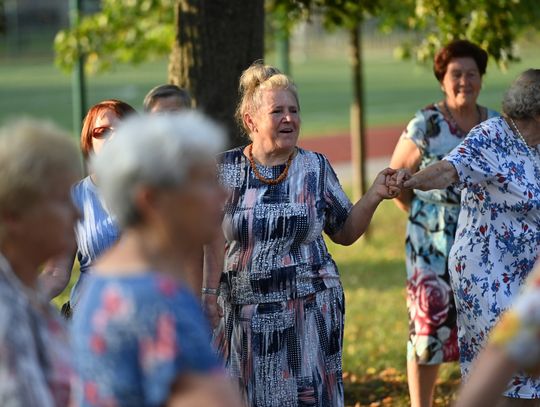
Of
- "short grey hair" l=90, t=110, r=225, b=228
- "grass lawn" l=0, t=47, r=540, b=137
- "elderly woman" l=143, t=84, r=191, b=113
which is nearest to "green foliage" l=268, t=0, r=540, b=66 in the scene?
"elderly woman" l=143, t=84, r=191, b=113

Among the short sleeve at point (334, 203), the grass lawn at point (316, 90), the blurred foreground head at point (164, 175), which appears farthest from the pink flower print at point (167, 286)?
the grass lawn at point (316, 90)

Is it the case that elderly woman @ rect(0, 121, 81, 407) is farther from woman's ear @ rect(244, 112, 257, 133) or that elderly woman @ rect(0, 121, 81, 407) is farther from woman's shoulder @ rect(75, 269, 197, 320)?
woman's ear @ rect(244, 112, 257, 133)

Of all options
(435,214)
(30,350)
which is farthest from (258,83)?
(30,350)

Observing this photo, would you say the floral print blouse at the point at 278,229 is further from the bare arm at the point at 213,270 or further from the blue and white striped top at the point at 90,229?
the blue and white striped top at the point at 90,229

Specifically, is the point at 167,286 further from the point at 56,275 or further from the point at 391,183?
the point at 391,183

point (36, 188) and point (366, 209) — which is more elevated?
point (36, 188)

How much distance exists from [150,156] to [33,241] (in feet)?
1.93

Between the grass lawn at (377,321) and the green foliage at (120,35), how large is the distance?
8.04ft

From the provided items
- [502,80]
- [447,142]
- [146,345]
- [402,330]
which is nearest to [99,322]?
[146,345]

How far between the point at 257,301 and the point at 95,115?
3.83ft

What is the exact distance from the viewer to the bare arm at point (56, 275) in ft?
16.9

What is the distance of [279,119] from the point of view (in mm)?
5477

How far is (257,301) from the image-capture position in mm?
5477

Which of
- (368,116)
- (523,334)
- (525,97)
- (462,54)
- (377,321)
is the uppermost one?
(462,54)
